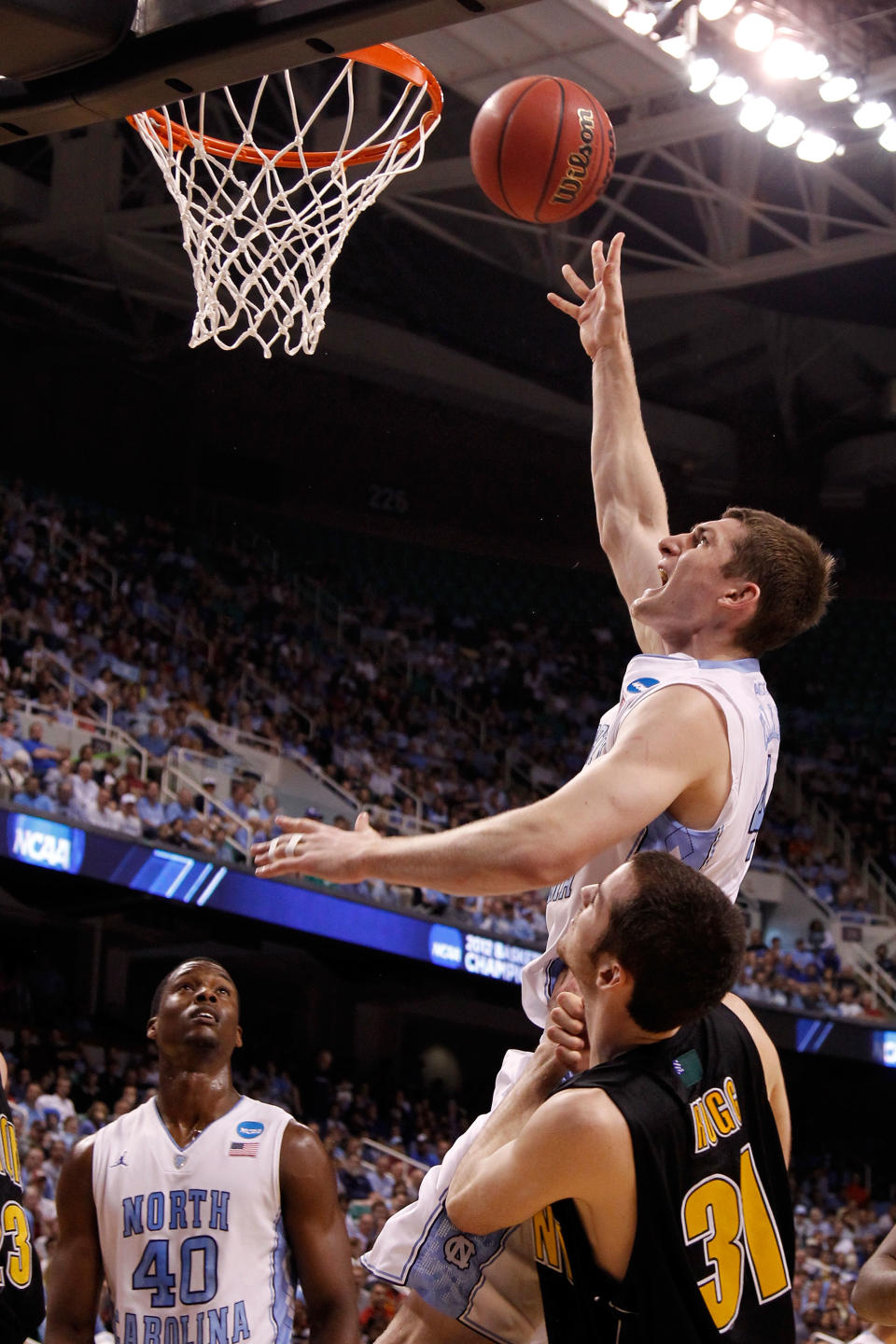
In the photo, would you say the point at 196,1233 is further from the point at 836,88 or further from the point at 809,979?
the point at 809,979

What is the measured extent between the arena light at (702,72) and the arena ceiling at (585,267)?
3.08 ft

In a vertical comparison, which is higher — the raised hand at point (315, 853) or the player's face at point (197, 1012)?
the raised hand at point (315, 853)

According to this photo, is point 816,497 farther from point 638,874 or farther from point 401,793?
point 638,874

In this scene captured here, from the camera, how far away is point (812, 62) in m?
11.7

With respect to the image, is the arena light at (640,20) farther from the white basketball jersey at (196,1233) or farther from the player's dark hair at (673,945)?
the player's dark hair at (673,945)

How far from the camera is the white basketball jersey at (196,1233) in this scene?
333cm

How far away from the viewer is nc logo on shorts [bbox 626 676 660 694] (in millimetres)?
2666

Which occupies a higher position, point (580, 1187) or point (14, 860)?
point (14, 860)

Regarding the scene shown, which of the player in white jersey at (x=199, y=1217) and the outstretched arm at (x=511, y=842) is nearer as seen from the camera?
the outstretched arm at (x=511, y=842)

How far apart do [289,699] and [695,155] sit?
658 centimetres

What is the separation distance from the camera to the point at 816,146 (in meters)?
12.9

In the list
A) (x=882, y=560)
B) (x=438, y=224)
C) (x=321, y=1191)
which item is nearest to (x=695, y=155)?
(x=438, y=224)

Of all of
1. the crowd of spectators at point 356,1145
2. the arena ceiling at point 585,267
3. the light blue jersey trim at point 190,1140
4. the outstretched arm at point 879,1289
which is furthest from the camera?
the arena ceiling at point 585,267

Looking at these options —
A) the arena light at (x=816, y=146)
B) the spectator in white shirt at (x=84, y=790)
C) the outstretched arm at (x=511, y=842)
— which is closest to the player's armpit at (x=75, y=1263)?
the outstretched arm at (x=511, y=842)
